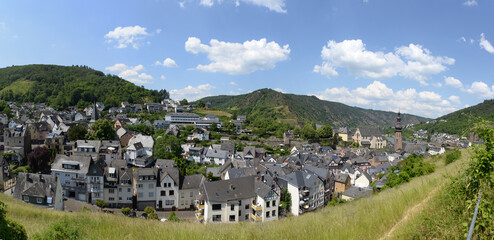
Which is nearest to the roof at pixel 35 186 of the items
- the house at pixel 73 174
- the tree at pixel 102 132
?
the house at pixel 73 174

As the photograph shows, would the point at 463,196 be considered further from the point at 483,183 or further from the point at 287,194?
the point at 287,194

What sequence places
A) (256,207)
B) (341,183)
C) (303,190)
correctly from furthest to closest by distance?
1. (341,183)
2. (303,190)
3. (256,207)

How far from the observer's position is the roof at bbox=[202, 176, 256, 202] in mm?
25812

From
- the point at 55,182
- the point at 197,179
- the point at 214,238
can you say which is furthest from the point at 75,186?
the point at 214,238

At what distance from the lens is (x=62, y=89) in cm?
11744

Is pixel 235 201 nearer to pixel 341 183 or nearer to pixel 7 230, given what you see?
pixel 7 230

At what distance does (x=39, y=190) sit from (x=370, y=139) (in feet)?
327

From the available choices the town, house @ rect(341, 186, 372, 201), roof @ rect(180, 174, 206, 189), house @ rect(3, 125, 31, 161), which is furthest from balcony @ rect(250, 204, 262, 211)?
house @ rect(3, 125, 31, 161)

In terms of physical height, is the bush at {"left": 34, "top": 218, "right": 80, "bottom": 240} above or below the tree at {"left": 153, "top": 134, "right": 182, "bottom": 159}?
above

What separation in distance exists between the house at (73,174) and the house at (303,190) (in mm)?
24670

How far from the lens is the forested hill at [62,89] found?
106 m

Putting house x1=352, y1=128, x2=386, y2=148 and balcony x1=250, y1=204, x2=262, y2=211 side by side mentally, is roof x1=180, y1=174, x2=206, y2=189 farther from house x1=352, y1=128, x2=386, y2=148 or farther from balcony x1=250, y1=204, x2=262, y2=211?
house x1=352, y1=128, x2=386, y2=148

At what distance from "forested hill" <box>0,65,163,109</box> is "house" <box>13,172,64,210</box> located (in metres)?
88.4

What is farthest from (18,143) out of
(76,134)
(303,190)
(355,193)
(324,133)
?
(324,133)
